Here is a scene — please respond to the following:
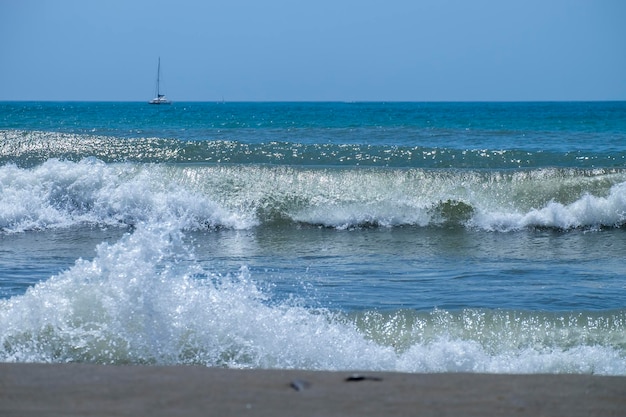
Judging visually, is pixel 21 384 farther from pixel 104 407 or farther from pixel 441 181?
pixel 441 181

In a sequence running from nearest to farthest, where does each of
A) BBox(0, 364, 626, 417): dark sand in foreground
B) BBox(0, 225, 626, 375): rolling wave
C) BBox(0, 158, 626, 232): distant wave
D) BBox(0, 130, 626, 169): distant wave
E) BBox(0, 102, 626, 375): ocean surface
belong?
BBox(0, 364, 626, 417): dark sand in foreground
BBox(0, 225, 626, 375): rolling wave
BBox(0, 102, 626, 375): ocean surface
BBox(0, 158, 626, 232): distant wave
BBox(0, 130, 626, 169): distant wave

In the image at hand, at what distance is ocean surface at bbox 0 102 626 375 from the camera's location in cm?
523

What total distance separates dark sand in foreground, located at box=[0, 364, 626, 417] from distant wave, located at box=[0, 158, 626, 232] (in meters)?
8.71

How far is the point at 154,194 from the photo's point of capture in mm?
13031

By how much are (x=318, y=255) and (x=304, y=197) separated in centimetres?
394

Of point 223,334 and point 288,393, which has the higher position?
point 288,393

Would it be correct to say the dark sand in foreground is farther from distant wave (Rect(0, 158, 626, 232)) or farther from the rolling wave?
distant wave (Rect(0, 158, 626, 232))

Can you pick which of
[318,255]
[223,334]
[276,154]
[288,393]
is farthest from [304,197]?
[288,393]

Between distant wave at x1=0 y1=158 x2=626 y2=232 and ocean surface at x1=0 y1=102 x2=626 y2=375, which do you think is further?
distant wave at x1=0 y1=158 x2=626 y2=232

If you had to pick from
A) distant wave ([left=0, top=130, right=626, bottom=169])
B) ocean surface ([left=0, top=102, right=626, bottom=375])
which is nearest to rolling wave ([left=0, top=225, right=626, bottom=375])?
ocean surface ([left=0, top=102, right=626, bottom=375])

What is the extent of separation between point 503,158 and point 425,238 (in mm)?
6743

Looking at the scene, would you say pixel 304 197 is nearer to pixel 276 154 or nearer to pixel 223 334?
pixel 276 154

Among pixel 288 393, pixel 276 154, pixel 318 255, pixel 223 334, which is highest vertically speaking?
pixel 276 154

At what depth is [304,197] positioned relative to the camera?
13156mm
